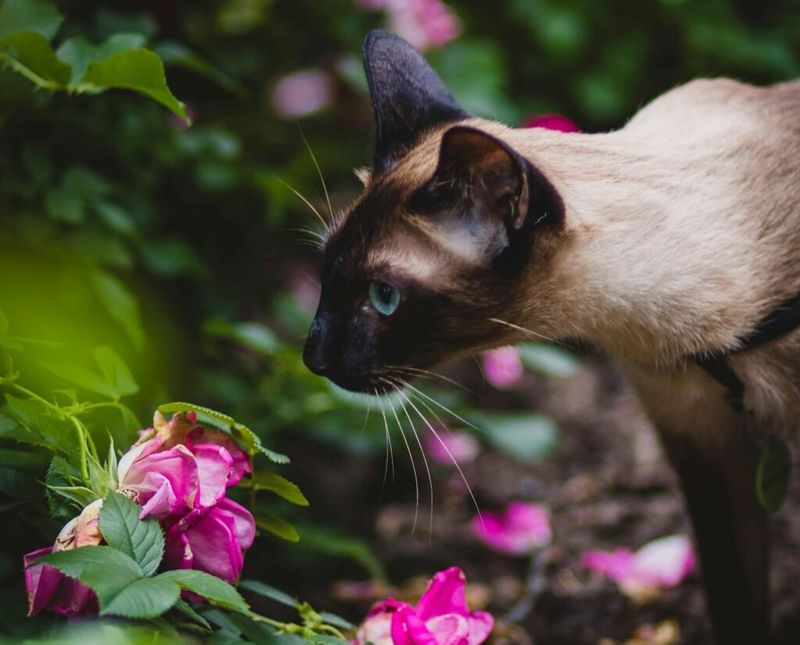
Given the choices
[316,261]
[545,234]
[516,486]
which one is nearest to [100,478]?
[545,234]

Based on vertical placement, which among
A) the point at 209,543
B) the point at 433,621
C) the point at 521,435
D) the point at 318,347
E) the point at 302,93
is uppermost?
the point at 302,93

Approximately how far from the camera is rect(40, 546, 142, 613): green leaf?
1014 mm

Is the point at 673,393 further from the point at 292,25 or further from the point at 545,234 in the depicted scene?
the point at 292,25

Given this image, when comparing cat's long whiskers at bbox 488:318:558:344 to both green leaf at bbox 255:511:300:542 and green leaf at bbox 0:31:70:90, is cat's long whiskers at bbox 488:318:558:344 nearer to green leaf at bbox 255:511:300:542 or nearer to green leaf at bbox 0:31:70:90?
green leaf at bbox 255:511:300:542

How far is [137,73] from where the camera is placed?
1.50 meters

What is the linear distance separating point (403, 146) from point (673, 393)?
707mm

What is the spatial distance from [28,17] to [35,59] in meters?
0.14

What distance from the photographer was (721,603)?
2141mm

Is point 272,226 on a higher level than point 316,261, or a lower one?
higher

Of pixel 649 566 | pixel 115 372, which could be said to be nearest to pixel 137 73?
pixel 115 372

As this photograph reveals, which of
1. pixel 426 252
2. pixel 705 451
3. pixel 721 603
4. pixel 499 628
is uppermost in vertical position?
pixel 426 252

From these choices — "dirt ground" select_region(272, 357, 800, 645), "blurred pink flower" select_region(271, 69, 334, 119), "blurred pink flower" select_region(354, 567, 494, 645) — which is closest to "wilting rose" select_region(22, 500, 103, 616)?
"blurred pink flower" select_region(354, 567, 494, 645)

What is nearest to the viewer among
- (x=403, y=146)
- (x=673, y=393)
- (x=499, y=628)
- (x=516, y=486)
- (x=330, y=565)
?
(x=403, y=146)

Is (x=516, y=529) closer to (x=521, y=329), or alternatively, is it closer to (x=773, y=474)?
(x=773, y=474)
